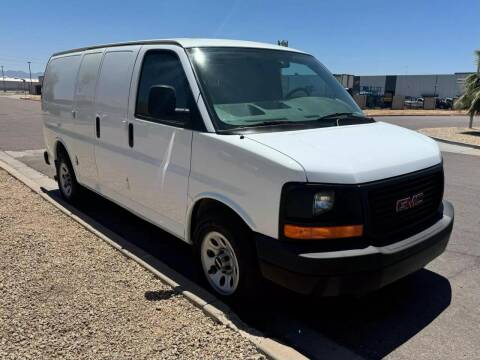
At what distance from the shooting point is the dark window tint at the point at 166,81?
145 inches

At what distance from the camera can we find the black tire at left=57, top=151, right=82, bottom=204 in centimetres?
619

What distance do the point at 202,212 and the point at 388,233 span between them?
147 centimetres

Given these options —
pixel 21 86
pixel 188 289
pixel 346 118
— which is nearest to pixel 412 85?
pixel 346 118

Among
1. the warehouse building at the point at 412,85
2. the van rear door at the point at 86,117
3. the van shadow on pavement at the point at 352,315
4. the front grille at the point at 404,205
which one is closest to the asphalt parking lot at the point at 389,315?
the van shadow on pavement at the point at 352,315

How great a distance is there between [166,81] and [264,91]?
904mm

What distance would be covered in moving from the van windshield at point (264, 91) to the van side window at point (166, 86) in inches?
6.7

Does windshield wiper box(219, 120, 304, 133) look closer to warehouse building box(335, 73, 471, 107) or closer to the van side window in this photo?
the van side window

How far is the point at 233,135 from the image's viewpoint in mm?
3318

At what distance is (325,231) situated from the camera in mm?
2887

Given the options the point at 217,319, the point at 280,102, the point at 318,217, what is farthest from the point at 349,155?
the point at 217,319

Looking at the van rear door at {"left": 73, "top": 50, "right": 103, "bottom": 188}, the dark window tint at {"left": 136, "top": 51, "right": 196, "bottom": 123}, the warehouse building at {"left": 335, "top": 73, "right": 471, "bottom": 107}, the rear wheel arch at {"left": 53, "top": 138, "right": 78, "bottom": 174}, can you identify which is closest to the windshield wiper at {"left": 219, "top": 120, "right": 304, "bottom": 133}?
the dark window tint at {"left": 136, "top": 51, "right": 196, "bottom": 123}

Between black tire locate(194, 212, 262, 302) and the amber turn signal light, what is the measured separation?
0.45 metres

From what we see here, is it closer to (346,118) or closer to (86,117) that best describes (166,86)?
(346,118)

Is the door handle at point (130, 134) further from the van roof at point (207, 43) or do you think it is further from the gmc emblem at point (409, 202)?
the gmc emblem at point (409, 202)
